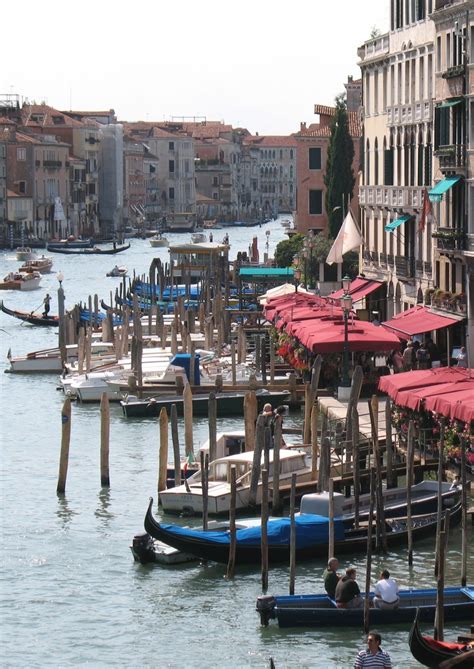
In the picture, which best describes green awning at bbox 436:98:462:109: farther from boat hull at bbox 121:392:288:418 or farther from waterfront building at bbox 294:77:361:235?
waterfront building at bbox 294:77:361:235

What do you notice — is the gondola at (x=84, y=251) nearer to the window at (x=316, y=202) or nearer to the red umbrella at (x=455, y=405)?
the window at (x=316, y=202)

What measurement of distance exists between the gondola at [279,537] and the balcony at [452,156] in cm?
1083

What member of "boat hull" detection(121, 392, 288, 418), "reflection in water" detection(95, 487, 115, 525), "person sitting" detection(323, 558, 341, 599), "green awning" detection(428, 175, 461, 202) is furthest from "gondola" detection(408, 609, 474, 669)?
"boat hull" detection(121, 392, 288, 418)

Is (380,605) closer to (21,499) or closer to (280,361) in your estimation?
(21,499)

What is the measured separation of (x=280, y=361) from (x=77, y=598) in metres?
16.5

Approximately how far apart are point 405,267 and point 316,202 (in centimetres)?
2350

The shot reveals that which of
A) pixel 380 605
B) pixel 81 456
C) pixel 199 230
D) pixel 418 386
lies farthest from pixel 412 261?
pixel 199 230

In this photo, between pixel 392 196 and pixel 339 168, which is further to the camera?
pixel 339 168

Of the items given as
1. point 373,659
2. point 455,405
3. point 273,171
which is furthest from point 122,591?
point 273,171

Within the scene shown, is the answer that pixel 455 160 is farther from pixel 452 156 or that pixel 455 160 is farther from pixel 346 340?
pixel 346 340

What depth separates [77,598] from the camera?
18719mm

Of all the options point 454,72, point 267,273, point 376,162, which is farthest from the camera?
point 267,273

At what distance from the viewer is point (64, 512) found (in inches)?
893

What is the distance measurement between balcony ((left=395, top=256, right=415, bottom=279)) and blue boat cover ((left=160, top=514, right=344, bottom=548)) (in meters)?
15.0
